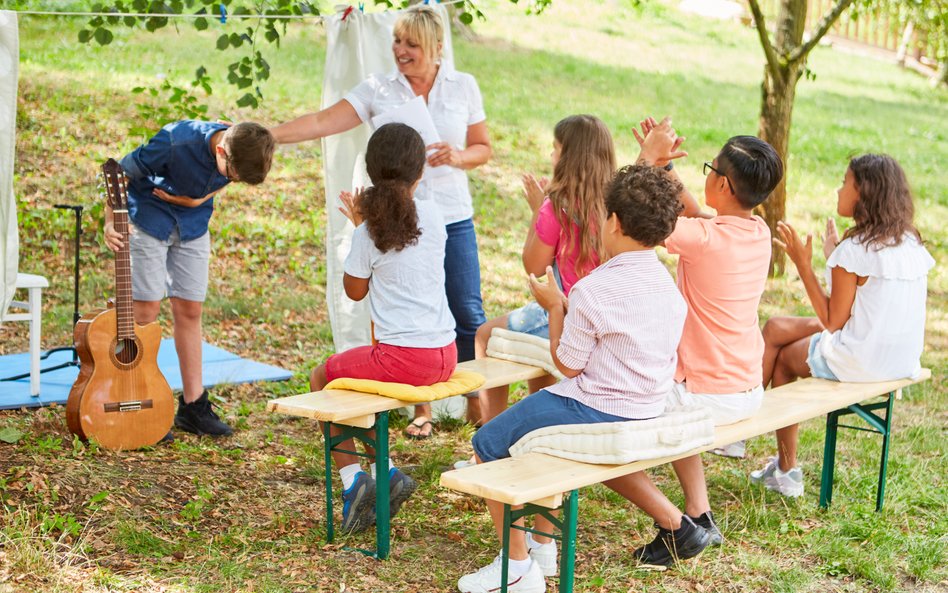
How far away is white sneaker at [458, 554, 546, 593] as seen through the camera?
10.3ft

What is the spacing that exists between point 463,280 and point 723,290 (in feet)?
4.57

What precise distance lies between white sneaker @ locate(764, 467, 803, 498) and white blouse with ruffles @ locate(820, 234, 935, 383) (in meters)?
0.43

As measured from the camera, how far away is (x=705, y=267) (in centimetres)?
350

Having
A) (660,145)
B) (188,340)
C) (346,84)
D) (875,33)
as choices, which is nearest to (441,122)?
(346,84)

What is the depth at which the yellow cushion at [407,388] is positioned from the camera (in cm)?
341

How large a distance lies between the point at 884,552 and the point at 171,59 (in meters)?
8.39

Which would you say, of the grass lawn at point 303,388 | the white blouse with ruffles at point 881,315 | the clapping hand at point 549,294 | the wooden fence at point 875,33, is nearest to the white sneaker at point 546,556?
the grass lawn at point 303,388

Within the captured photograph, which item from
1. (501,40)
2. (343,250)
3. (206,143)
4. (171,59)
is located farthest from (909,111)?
(206,143)

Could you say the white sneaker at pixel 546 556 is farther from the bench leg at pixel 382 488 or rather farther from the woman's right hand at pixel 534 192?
the woman's right hand at pixel 534 192

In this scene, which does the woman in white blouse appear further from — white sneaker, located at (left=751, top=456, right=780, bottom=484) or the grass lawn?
white sneaker, located at (left=751, top=456, right=780, bottom=484)

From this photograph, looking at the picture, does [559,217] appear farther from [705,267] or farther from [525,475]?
[525,475]

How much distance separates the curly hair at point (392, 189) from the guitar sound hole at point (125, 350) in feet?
4.38

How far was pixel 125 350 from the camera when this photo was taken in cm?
420

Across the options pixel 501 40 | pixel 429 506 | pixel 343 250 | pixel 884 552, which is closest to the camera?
pixel 884 552
